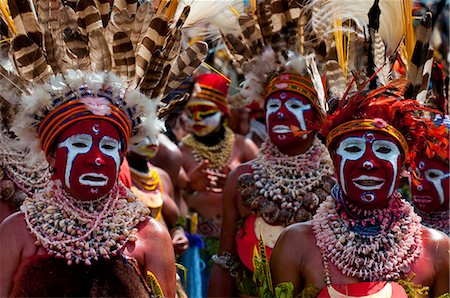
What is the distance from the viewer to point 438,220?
5438mm

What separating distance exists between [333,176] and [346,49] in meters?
0.93

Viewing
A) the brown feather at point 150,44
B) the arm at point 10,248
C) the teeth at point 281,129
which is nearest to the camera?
the arm at point 10,248

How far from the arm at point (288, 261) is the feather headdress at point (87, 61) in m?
0.85

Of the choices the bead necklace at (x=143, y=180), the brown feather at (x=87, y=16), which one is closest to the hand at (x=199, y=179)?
the bead necklace at (x=143, y=180)

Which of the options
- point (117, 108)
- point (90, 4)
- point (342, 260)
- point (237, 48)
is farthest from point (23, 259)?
point (237, 48)

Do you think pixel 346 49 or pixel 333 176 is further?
pixel 333 176

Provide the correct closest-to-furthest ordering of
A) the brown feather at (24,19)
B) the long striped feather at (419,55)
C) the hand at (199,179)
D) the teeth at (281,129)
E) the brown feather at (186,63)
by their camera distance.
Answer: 1. the brown feather at (24,19)
2. the brown feather at (186,63)
3. the long striped feather at (419,55)
4. the teeth at (281,129)
5. the hand at (199,179)

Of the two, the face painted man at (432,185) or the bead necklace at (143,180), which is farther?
the bead necklace at (143,180)

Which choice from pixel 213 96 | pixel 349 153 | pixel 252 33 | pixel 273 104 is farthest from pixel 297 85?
pixel 213 96

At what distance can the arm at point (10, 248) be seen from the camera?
143 inches

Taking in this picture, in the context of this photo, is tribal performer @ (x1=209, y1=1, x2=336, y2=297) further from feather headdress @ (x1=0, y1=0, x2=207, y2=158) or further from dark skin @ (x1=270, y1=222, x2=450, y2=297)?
feather headdress @ (x1=0, y1=0, x2=207, y2=158)

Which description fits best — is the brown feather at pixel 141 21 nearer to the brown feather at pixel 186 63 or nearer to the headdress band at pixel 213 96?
the brown feather at pixel 186 63

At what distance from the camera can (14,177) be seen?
16.6 ft

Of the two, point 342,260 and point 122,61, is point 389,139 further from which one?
point 122,61
